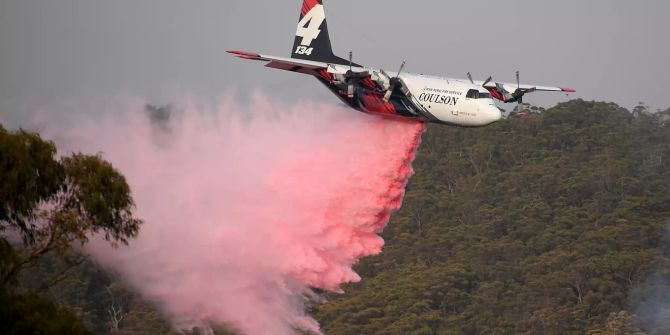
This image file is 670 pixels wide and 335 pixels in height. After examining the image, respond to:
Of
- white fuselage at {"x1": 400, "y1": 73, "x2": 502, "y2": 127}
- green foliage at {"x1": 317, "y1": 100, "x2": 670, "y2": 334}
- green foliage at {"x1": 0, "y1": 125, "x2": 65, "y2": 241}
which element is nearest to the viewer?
green foliage at {"x1": 0, "y1": 125, "x2": 65, "y2": 241}

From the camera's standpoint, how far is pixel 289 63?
165ft

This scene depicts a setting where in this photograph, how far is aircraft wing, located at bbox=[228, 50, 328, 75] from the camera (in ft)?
164

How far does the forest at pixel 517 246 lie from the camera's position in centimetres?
8381

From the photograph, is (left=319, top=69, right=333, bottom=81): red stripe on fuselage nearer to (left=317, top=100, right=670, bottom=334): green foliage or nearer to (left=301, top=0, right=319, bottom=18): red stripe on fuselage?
(left=301, top=0, right=319, bottom=18): red stripe on fuselage

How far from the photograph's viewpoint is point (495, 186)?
105 meters

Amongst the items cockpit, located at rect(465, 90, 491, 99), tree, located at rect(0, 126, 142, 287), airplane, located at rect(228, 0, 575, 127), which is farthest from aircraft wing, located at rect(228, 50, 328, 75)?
tree, located at rect(0, 126, 142, 287)

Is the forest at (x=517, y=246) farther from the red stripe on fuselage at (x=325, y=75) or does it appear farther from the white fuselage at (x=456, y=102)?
the white fuselage at (x=456, y=102)

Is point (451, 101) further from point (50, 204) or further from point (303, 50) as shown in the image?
point (50, 204)

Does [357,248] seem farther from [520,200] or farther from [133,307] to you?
[520,200]

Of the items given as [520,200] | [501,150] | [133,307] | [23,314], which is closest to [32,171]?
[23,314]

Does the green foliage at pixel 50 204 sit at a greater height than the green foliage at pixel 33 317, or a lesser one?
greater

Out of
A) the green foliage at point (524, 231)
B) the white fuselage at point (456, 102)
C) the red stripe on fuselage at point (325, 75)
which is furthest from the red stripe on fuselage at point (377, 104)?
the green foliage at point (524, 231)

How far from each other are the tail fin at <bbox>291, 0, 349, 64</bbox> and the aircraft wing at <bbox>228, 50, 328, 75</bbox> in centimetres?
157

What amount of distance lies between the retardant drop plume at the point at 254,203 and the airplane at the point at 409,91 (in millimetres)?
1336
